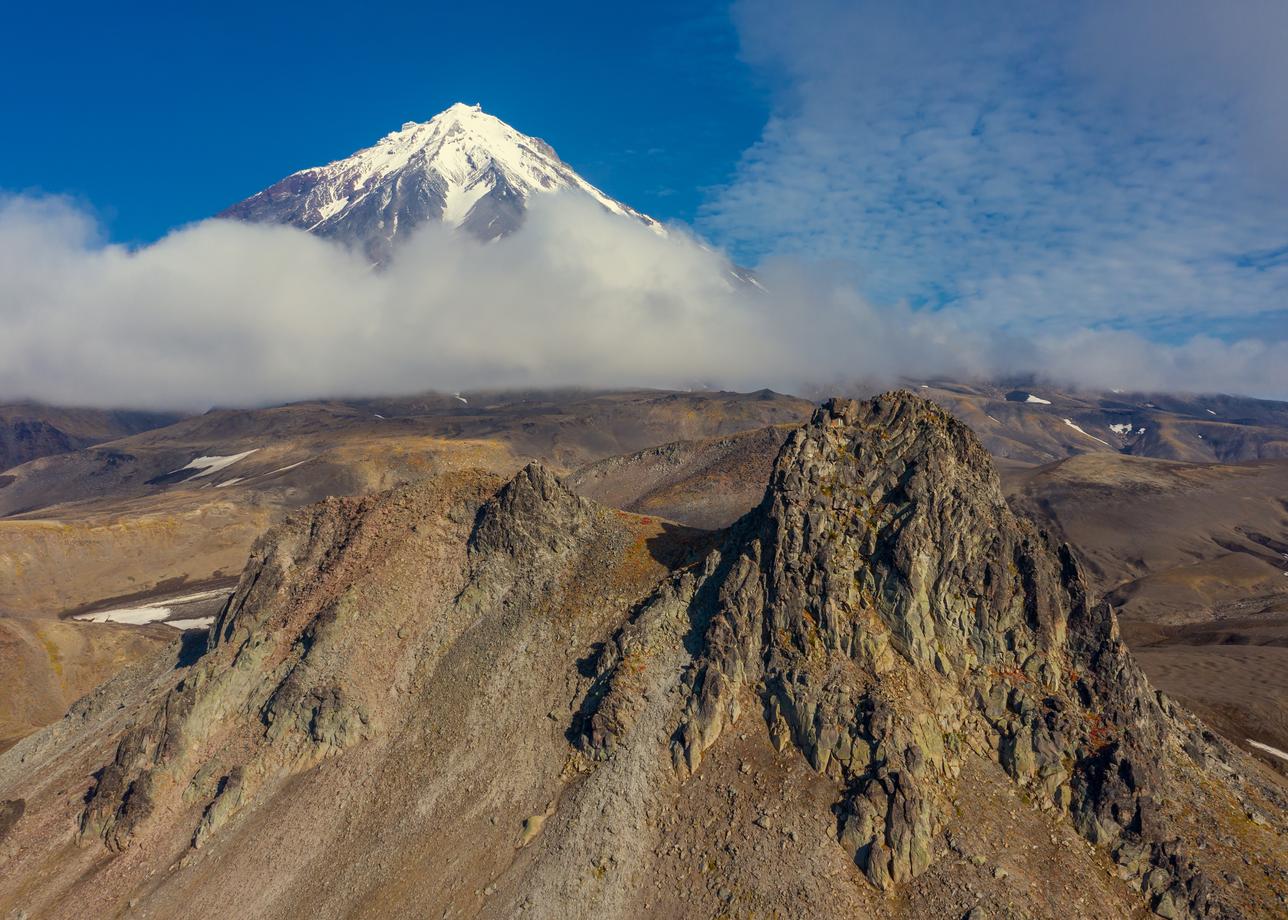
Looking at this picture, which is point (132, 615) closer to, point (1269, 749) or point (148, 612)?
point (148, 612)

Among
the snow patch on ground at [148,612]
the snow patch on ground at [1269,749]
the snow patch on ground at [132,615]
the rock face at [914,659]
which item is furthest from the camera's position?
the snow patch on ground at [148,612]

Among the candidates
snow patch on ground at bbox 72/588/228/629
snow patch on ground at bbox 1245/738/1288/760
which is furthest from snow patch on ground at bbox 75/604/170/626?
snow patch on ground at bbox 1245/738/1288/760

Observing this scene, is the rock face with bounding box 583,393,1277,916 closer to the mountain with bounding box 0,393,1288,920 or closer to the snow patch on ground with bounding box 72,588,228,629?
the mountain with bounding box 0,393,1288,920

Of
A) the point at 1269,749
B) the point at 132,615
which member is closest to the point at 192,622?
the point at 132,615

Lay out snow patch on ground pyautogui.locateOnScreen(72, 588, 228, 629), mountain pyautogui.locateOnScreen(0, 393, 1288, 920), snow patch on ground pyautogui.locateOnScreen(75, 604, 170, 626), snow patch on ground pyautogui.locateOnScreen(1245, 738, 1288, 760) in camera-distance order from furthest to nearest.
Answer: snow patch on ground pyautogui.locateOnScreen(72, 588, 228, 629)
snow patch on ground pyautogui.locateOnScreen(75, 604, 170, 626)
snow patch on ground pyautogui.locateOnScreen(1245, 738, 1288, 760)
mountain pyautogui.locateOnScreen(0, 393, 1288, 920)

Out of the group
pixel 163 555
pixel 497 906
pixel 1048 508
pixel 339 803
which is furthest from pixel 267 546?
pixel 1048 508

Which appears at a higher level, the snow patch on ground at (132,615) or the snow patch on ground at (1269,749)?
the snow patch on ground at (1269,749)

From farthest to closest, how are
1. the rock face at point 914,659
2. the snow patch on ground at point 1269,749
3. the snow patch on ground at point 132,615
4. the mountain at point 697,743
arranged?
1. the snow patch on ground at point 132,615
2. the snow patch on ground at point 1269,749
3. the rock face at point 914,659
4. the mountain at point 697,743

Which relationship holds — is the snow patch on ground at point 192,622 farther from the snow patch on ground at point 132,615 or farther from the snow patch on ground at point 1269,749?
the snow patch on ground at point 1269,749

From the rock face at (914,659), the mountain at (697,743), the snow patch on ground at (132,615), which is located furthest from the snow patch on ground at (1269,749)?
the snow patch on ground at (132,615)
